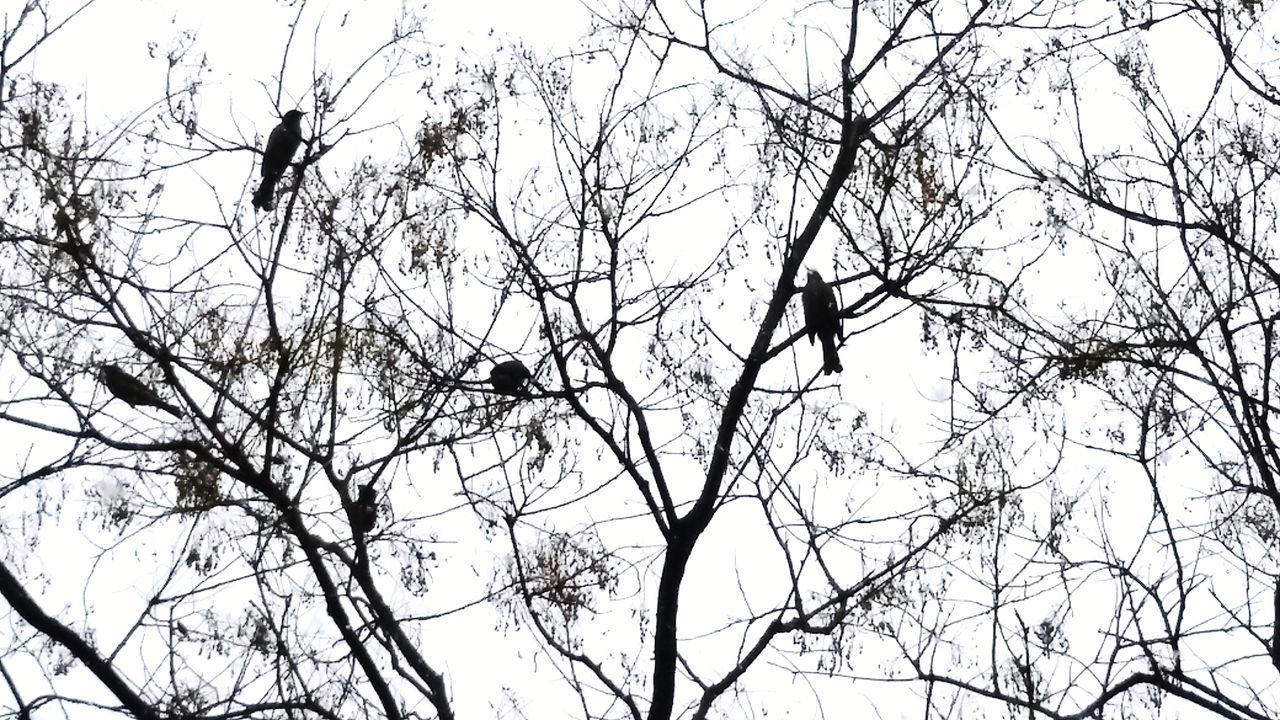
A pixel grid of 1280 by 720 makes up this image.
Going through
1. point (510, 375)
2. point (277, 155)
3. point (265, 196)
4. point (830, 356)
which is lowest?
point (510, 375)

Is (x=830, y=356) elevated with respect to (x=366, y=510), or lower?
elevated

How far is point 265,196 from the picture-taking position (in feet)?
21.6

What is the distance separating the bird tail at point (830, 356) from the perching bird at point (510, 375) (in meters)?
1.45

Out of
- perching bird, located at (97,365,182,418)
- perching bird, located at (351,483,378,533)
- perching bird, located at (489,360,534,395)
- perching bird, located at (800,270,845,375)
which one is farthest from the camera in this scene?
perching bird, located at (800,270,845,375)

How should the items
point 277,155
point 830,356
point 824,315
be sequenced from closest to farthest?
point 824,315, point 277,155, point 830,356

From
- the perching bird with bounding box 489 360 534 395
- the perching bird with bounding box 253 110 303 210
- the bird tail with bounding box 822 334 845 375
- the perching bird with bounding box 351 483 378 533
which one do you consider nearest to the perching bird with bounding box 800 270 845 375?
the bird tail with bounding box 822 334 845 375

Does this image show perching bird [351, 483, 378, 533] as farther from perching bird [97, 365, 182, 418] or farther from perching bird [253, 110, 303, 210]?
perching bird [253, 110, 303, 210]

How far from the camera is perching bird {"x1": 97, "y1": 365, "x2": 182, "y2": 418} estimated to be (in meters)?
5.62

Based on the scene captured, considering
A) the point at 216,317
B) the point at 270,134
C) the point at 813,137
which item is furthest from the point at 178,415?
the point at 813,137

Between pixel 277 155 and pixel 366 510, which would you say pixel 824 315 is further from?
pixel 277 155

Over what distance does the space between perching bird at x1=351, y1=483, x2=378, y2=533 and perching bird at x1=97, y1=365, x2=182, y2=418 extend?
2.89 feet

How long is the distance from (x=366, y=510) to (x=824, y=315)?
2.31 m

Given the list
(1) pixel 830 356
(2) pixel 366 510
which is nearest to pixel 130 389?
(2) pixel 366 510

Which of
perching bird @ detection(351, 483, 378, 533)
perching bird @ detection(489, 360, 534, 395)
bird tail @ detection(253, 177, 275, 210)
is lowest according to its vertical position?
perching bird @ detection(351, 483, 378, 533)
